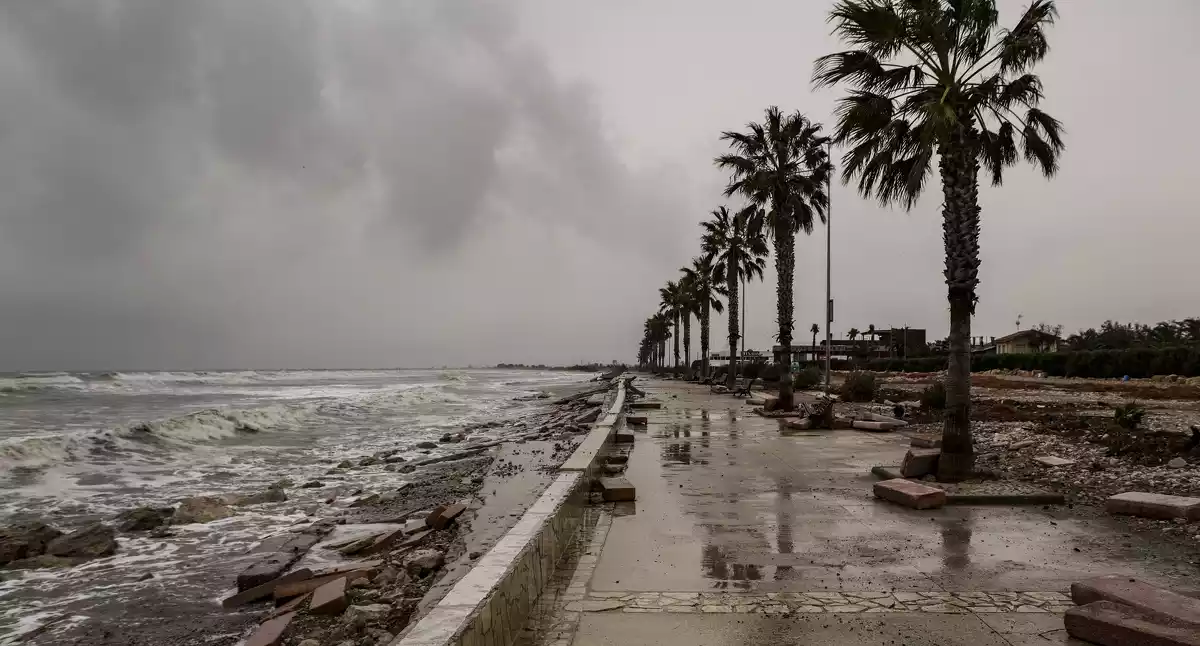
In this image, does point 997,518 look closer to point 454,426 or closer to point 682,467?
point 682,467

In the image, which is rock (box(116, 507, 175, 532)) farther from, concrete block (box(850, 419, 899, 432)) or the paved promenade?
concrete block (box(850, 419, 899, 432))

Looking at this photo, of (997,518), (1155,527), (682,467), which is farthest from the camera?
(682,467)

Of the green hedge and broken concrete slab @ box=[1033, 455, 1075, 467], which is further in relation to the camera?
the green hedge

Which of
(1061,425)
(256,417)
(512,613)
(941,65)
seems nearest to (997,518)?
(512,613)

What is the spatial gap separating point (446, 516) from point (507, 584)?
416 cm

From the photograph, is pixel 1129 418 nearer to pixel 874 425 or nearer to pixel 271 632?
pixel 874 425

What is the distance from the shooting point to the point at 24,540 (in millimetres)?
7434

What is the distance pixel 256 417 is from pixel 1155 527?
76.8 feet

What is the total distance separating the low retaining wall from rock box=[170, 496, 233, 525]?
5.78 m

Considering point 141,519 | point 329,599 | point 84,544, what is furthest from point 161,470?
point 329,599

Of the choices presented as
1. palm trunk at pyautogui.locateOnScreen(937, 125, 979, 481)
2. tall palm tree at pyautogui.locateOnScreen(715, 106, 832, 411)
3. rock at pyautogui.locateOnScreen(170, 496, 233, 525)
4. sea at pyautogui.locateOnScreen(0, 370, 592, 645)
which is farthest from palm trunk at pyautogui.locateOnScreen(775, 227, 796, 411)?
rock at pyautogui.locateOnScreen(170, 496, 233, 525)

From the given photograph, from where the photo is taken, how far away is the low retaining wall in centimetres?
276

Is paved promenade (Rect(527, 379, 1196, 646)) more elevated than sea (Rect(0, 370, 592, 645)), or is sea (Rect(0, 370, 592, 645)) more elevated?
paved promenade (Rect(527, 379, 1196, 646))

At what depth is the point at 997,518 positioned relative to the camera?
624 centimetres
